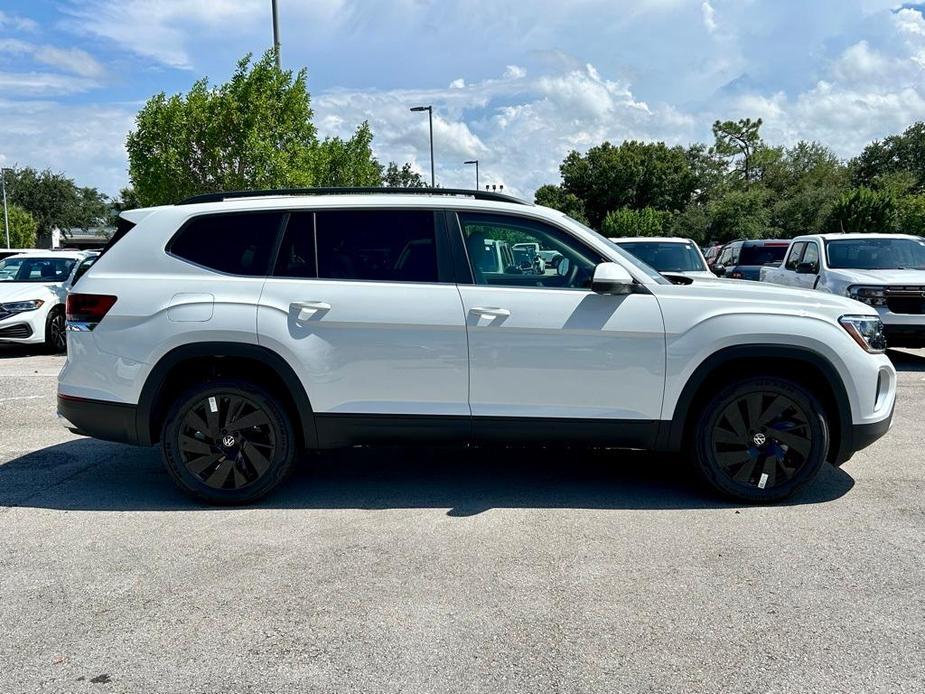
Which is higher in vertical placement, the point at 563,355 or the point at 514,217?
the point at 514,217

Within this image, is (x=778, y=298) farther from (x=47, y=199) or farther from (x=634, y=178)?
(x=47, y=199)

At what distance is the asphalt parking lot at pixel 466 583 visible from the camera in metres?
3.02

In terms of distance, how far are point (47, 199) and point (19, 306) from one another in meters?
76.1

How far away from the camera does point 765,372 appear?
4.72 meters

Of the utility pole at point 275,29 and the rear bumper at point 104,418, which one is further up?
the utility pole at point 275,29

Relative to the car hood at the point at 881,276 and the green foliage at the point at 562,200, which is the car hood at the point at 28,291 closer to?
the car hood at the point at 881,276

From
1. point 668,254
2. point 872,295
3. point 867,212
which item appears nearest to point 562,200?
point 867,212

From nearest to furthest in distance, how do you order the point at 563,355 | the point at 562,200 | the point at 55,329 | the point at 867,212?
the point at 563,355, the point at 55,329, the point at 867,212, the point at 562,200

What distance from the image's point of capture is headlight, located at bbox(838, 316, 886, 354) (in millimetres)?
4703

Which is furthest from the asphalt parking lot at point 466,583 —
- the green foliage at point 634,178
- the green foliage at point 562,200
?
the green foliage at point 634,178

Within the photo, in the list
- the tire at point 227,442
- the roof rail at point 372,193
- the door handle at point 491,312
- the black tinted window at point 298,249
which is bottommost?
the tire at point 227,442

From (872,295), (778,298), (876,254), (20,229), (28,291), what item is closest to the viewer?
(778,298)

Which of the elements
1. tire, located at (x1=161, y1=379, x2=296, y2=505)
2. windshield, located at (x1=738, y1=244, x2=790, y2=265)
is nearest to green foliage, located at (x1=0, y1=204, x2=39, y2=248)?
windshield, located at (x1=738, y1=244, x2=790, y2=265)

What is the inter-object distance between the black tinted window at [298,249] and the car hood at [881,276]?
8031mm
